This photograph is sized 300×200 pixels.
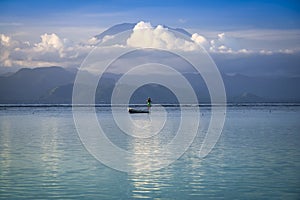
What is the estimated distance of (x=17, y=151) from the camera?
76.8ft

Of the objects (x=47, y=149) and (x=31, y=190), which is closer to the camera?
(x=31, y=190)

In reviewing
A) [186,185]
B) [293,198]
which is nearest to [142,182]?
[186,185]

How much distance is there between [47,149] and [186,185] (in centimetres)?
1108

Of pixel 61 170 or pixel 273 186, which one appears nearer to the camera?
pixel 273 186

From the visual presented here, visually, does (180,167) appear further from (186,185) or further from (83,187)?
(83,187)

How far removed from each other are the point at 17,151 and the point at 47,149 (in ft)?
5.21

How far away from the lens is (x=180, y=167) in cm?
1870

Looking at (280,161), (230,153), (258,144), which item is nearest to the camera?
(280,161)

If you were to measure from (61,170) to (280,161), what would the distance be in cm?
875

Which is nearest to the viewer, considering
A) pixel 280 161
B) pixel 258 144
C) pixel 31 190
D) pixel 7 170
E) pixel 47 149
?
pixel 31 190

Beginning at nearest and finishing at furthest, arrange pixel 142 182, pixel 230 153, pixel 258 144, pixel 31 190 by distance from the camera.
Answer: pixel 31 190 < pixel 142 182 < pixel 230 153 < pixel 258 144

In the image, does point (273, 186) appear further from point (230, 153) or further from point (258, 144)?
point (258, 144)

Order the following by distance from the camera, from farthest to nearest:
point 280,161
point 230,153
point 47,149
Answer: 1. point 47,149
2. point 230,153
3. point 280,161

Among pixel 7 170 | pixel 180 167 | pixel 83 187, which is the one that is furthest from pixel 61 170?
pixel 180 167
